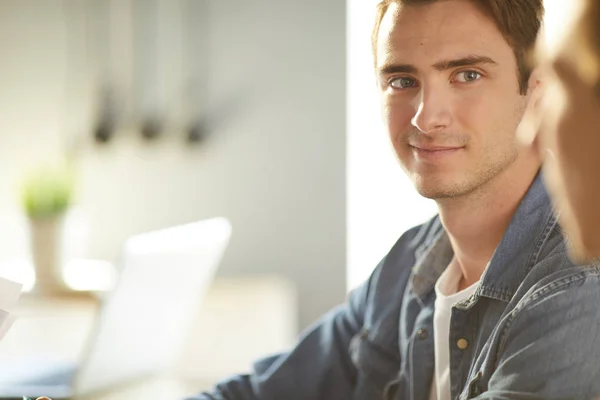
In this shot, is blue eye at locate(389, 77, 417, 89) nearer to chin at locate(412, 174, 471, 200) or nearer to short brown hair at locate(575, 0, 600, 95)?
chin at locate(412, 174, 471, 200)

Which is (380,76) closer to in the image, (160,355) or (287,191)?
(160,355)

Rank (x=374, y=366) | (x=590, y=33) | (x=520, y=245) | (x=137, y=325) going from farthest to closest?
(x=137, y=325)
(x=374, y=366)
(x=520, y=245)
(x=590, y=33)

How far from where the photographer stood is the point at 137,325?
8.74 ft

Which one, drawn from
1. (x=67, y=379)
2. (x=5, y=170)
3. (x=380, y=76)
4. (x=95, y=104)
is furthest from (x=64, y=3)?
(x=380, y=76)

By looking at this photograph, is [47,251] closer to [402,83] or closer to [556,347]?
[402,83]

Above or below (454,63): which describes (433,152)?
below

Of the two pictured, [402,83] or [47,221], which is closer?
[402,83]

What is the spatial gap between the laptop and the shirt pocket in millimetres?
965

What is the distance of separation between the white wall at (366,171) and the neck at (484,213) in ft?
8.08

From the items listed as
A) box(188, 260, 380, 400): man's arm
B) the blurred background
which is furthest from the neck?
the blurred background

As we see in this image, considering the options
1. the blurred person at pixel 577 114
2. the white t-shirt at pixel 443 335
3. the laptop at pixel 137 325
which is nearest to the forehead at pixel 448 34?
the white t-shirt at pixel 443 335

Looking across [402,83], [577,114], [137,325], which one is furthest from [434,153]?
[137,325]

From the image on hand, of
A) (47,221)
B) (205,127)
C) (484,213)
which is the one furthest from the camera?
(205,127)

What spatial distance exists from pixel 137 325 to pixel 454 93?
1498 mm
